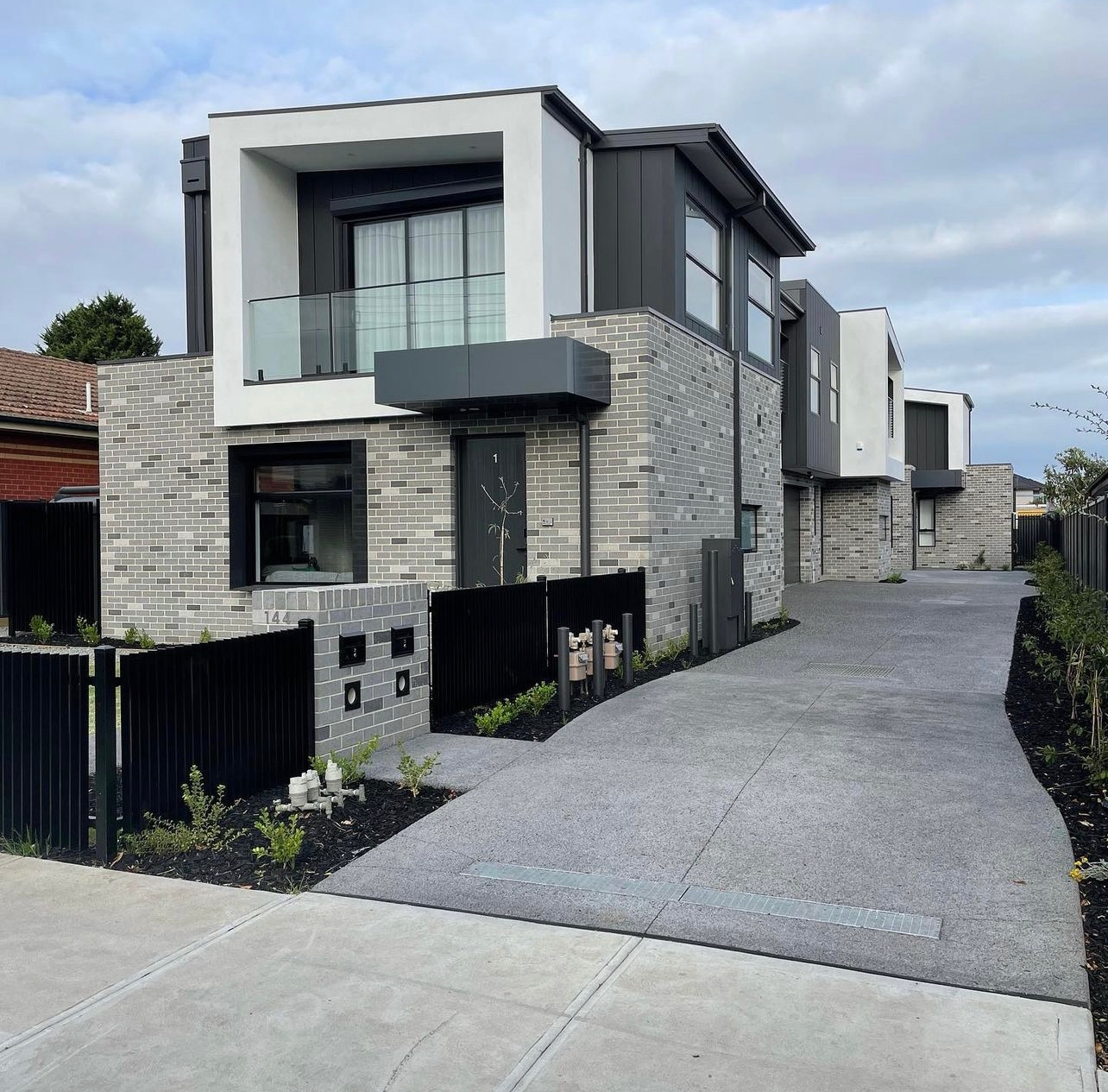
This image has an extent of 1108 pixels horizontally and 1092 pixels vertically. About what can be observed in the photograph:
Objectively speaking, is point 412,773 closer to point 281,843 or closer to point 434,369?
point 281,843

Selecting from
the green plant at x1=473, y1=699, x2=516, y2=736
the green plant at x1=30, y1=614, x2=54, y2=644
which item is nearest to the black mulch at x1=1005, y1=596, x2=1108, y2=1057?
the green plant at x1=473, y1=699, x2=516, y2=736

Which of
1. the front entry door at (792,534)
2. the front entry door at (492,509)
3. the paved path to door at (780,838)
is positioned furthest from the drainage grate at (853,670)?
the front entry door at (792,534)

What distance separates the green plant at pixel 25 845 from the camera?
563 centimetres

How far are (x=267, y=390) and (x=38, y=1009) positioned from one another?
35.9 feet

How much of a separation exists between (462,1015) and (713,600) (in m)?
9.77

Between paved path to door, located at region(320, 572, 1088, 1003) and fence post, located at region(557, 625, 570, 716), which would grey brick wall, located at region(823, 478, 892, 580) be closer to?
paved path to door, located at region(320, 572, 1088, 1003)

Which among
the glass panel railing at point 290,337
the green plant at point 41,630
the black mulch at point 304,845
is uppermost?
the glass panel railing at point 290,337

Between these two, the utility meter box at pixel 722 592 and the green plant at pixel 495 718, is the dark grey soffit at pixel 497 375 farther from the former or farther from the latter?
the green plant at pixel 495 718

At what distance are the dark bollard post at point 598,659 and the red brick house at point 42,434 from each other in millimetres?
12887

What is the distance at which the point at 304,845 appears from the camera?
223 inches

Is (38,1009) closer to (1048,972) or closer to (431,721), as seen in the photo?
(1048,972)

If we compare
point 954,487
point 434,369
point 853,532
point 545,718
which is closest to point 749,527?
point 434,369

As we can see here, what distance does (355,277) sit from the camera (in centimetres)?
1467

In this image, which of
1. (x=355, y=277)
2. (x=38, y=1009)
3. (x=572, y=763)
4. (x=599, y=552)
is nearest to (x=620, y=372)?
(x=599, y=552)
